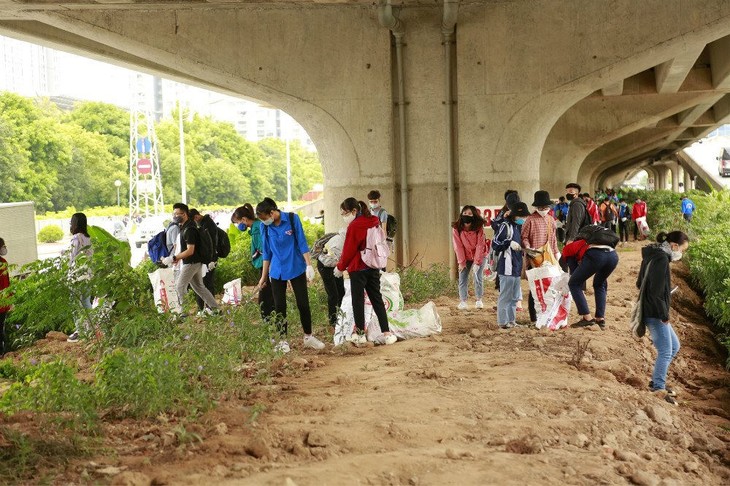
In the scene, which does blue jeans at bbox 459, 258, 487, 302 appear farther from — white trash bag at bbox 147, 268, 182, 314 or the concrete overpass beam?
the concrete overpass beam

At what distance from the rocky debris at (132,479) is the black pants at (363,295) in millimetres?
5272

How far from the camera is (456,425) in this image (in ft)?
21.8

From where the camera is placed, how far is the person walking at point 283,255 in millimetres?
9812

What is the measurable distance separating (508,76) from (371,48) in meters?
2.53

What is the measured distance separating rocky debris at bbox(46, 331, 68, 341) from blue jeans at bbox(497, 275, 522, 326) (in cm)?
616

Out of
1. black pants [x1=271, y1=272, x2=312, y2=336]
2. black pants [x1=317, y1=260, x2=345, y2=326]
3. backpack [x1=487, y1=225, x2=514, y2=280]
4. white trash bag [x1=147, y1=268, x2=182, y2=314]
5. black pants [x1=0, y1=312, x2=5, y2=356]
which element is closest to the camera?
black pants [x1=271, y1=272, x2=312, y2=336]

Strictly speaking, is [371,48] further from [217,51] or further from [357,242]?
[357,242]

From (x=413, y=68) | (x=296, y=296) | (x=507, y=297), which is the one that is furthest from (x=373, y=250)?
(x=413, y=68)

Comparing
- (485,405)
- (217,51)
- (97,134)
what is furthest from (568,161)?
(97,134)

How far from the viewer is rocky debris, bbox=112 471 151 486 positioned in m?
5.02

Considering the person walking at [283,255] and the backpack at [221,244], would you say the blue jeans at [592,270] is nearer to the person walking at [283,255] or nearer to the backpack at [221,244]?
the person walking at [283,255]

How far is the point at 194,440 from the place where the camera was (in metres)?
5.98

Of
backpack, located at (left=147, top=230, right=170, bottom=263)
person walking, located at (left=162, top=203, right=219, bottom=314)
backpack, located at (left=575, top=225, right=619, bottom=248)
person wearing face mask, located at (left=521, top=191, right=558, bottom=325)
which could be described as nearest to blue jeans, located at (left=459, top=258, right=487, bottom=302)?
person wearing face mask, located at (left=521, top=191, right=558, bottom=325)

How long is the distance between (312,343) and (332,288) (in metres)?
1.27
